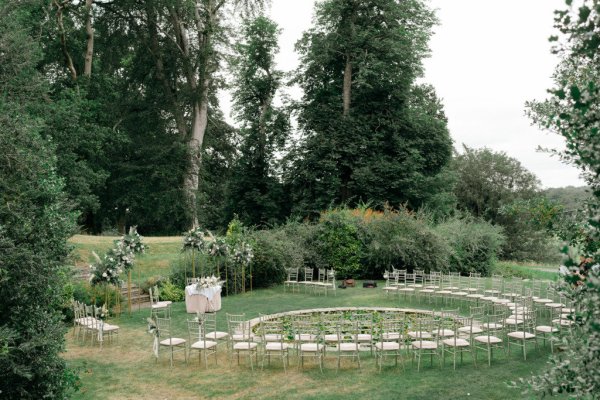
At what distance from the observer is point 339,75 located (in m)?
37.6

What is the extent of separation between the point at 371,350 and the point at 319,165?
22734mm

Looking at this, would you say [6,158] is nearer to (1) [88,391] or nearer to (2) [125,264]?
(1) [88,391]

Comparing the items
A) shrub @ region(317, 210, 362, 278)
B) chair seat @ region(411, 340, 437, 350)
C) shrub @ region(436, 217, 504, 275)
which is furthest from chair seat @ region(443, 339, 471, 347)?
shrub @ region(436, 217, 504, 275)

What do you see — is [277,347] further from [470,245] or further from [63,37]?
[63,37]

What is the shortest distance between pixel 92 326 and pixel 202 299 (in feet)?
13.9

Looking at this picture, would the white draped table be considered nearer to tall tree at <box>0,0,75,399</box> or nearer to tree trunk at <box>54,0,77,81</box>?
tall tree at <box>0,0,75,399</box>

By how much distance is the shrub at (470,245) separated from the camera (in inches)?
1096

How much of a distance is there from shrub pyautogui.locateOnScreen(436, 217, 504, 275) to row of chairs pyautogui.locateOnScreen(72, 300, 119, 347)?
1743cm

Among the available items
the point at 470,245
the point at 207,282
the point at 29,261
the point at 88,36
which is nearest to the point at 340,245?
the point at 470,245

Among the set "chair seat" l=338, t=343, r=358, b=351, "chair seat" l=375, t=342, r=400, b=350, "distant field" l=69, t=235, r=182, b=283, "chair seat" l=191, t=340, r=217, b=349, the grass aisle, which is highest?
"distant field" l=69, t=235, r=182, b=283

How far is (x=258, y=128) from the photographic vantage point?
40188 mm

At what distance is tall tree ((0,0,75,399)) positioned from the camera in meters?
7.68

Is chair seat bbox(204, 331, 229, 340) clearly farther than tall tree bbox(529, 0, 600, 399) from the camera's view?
Yes

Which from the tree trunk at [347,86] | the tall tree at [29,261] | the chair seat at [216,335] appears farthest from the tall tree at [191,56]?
the tall tree at [29,261]
